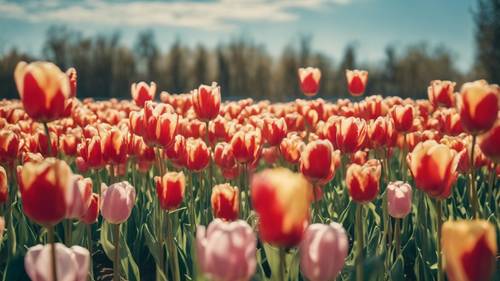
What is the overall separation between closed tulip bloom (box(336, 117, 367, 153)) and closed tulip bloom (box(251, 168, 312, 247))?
190 centimetres

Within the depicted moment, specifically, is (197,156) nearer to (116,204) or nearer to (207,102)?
(207,102)

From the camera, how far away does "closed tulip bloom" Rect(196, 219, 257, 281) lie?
4.34 feet

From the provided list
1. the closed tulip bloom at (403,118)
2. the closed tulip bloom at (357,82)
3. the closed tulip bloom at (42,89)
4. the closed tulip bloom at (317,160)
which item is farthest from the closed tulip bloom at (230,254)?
the closed tulip bloom at (357,82)

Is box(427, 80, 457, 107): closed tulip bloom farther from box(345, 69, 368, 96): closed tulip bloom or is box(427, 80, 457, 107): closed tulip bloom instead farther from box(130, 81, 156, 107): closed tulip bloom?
box(130, 81, 156, 107): closed tulip bloom

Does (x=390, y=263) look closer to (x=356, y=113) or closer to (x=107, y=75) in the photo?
(x=356, y=113)

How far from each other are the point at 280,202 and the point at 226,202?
1.13m

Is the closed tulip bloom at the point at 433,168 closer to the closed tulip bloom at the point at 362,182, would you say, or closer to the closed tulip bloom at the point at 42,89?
the closed tulip bloom at the point at 362,182

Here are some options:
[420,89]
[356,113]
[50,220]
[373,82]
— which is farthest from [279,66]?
[50,220]

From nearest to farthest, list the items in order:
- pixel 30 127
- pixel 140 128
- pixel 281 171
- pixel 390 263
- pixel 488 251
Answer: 1. pixel 281 171
2. pixel 488 251
3. pixel 390 263
4. pixel 140 128
5. pixel 30 127

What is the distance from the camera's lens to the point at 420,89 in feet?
80.5

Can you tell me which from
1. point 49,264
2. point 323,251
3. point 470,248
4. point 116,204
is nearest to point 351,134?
point 116,204

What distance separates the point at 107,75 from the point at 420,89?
14.0 m

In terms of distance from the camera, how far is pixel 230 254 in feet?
4.36

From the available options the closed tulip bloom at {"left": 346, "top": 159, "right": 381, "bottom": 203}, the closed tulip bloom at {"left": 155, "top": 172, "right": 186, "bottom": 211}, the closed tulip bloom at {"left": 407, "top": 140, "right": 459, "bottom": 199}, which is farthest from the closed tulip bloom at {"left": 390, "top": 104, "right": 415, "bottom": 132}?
the closed tulip bloom at {"left": 155, "top": 172, "right": 186, "bottom": 211}
